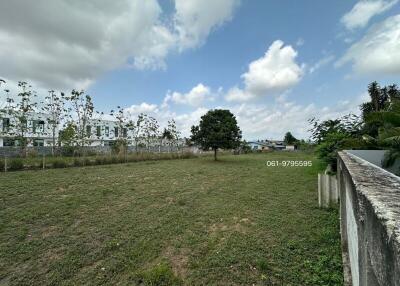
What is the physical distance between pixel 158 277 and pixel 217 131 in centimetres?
1530

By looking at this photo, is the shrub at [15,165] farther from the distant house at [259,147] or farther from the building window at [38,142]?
the distant house at [259,147]

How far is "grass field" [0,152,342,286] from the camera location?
303 cm

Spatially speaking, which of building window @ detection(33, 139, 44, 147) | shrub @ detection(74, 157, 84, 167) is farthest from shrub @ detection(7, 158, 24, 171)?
building window @ detection(33, 139, 44, 147)

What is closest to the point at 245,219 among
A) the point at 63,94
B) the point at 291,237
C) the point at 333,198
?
the point at 291,237

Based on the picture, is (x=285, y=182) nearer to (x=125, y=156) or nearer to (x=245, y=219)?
(x=245, y=219)

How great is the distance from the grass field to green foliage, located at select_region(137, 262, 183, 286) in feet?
0.04

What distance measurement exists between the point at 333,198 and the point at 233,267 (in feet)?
11.4

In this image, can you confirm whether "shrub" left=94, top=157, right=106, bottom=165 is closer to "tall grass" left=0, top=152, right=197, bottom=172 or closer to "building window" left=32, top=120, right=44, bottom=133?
"tall grass" left=0, top=152, right=197, bottom=172

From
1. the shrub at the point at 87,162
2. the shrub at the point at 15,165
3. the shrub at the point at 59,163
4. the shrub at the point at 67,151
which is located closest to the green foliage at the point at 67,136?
the shrub at the point at 67,151

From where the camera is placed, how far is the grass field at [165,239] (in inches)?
119

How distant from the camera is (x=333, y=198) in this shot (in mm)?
5516

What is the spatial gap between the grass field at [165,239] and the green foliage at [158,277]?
1cm

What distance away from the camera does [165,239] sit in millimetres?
3988

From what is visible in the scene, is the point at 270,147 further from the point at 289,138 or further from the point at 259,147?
the point at 289,138
